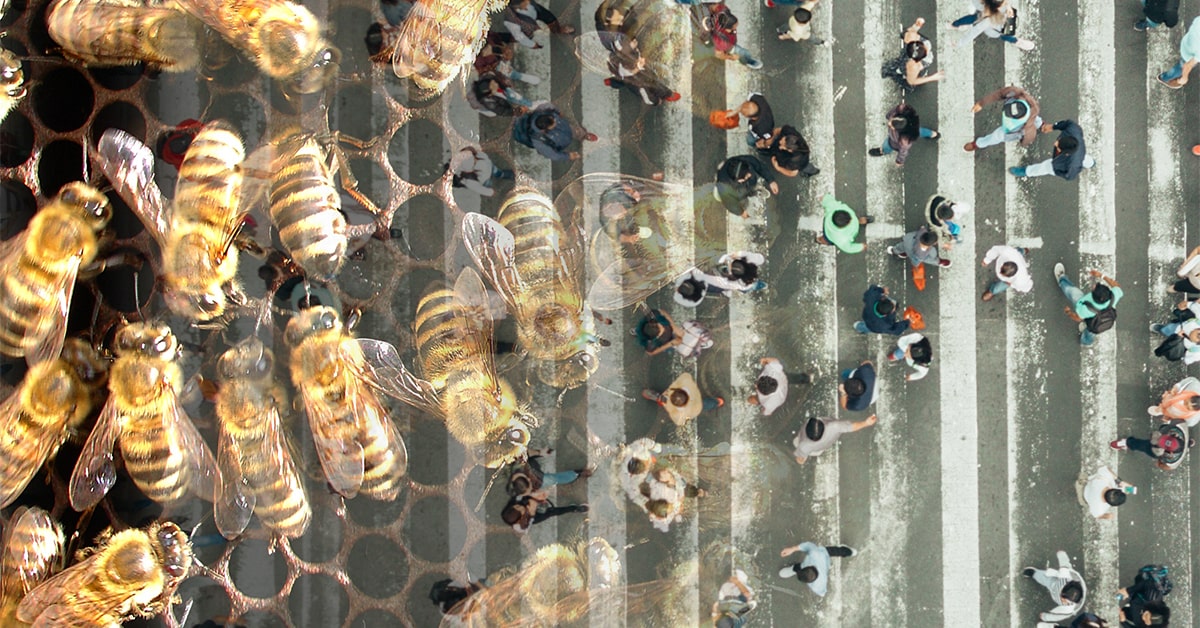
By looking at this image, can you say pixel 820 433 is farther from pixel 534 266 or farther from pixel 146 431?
pixel 146 431

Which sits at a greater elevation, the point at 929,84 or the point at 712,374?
the point at 929,84

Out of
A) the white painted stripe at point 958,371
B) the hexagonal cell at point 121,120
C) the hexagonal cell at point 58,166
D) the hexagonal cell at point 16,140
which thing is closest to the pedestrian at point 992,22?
the white painted stripe at point 958,371

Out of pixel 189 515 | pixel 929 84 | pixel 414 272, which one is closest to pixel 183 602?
pixel 189 515

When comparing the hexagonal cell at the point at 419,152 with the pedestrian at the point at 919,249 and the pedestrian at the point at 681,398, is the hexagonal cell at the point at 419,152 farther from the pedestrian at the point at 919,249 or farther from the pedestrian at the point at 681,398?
the pedestrian at the point at 919,249

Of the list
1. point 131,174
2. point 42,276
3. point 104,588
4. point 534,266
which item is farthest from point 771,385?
point 42,276

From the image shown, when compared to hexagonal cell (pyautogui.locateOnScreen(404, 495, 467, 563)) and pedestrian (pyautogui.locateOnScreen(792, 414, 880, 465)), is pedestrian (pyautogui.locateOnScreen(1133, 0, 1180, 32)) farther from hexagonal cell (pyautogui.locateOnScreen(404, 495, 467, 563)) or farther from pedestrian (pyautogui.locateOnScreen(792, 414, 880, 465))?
hexagonal cell (pyautogui.locateOnScreen(404, 495, 467, 563))

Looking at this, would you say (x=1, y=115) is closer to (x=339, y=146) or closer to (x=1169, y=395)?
(x=339, y=146)
